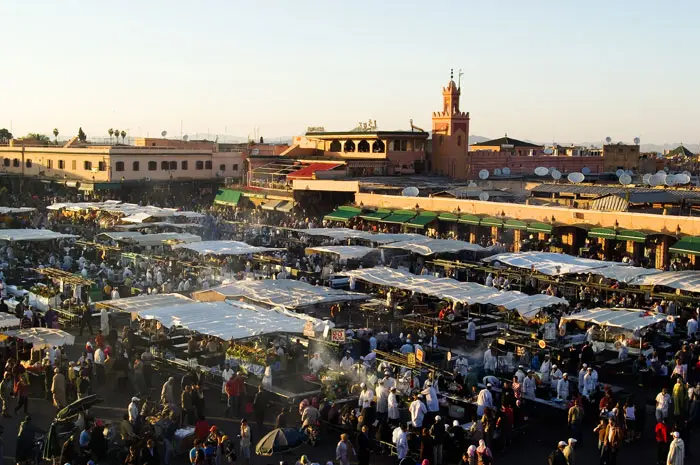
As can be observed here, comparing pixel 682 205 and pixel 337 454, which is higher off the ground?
pixel 682 205

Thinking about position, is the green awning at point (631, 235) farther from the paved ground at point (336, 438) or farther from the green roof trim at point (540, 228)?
the paved ground at point (336, 438)

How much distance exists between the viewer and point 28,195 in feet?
185

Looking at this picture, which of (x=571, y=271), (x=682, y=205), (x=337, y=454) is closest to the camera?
(x=337, y=454)

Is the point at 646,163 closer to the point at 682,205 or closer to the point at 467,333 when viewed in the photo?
the point at 682,205

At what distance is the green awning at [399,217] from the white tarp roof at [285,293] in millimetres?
16106

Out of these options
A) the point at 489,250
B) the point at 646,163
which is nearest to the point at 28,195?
the point at 489,250

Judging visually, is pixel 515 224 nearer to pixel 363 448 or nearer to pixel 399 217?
pixel 399 217

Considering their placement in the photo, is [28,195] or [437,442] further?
[28,195]

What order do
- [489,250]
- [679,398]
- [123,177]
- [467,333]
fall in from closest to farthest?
[679,398], [467,333], [489,250], [123,177]

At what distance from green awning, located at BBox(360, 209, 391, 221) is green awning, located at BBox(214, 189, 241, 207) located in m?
12.4

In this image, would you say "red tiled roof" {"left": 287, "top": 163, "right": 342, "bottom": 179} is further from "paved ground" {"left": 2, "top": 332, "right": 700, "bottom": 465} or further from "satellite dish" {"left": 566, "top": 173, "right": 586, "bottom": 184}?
"paved ground" {"left": 2, "top": 332, "right": 700, "bottom": 465}

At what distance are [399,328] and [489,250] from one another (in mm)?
10193

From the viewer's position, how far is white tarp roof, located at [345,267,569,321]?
21062mm

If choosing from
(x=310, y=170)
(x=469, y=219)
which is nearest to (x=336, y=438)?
(x=469, y=219)
